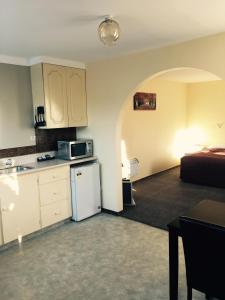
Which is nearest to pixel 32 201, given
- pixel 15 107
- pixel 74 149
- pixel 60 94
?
pixel 74 149

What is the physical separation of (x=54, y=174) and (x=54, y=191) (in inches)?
9.5

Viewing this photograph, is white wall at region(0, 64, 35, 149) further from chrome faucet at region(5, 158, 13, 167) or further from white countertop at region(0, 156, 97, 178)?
white countertop at region(0, 156, 97, 178)

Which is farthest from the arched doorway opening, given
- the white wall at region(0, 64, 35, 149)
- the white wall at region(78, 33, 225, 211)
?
the white wall at region(0, 64, 35, 149)

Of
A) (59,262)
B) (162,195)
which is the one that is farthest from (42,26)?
(162,195)

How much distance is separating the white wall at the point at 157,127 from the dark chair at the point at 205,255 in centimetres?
374

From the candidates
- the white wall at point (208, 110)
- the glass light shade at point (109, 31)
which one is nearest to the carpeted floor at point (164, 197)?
the white wall at point (208, 110)

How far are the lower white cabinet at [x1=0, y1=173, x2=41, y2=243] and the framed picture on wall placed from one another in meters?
3.01

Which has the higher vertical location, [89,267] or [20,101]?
[20,101]

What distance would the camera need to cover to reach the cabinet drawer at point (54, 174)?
3.42m

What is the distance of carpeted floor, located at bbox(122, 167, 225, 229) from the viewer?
3.91 m

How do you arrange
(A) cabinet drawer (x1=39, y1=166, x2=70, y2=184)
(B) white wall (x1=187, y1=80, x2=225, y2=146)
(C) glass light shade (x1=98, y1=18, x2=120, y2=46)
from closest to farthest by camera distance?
(C) glass light shade (x1=98, y1=18, x2=120, y2=46) < (A) cabinet drawer (x1=39, y1=166, x2=70, y2=184) < (B) white wall (x1=187, y1=80, x2=225, y2=146)

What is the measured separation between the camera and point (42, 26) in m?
2.39

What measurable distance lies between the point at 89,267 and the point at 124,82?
2423 millimetres

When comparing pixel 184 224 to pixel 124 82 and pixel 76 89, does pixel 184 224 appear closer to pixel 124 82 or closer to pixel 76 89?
pixel 124 82
